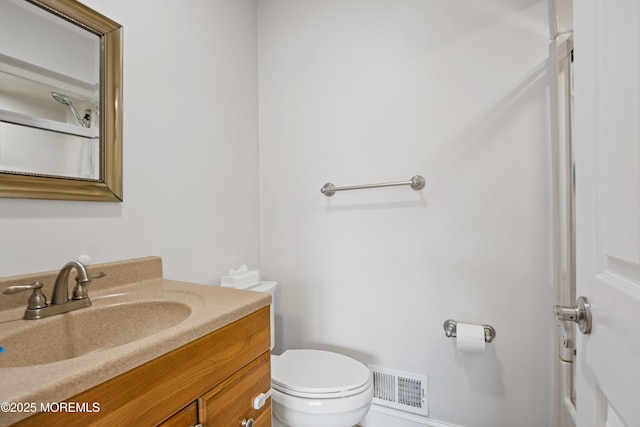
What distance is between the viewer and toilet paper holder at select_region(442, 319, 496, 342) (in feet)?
3.97

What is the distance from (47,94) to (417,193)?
1424mm

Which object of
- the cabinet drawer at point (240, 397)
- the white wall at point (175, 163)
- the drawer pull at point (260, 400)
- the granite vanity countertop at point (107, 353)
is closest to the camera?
the granite vanity countertop at point (107, 353)

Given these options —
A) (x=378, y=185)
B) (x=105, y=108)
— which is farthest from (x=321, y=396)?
(x=105, y=108)

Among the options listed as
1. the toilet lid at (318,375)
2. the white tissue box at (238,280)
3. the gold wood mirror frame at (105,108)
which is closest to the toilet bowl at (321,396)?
the toilet lid at (318,375)

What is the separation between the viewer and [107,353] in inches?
18.2

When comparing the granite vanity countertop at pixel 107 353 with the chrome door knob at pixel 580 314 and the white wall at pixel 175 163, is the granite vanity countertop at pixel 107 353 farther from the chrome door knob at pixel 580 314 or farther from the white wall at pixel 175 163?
the chrome door knob at pixel 580 314

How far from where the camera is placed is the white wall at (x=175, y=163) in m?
0.84

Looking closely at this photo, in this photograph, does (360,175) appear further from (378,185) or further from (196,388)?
(196,388)

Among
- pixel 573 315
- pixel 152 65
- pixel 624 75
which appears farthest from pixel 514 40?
pixel 152 65

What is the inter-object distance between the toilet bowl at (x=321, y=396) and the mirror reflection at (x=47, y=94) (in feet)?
3.40

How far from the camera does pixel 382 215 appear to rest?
56.1 inches

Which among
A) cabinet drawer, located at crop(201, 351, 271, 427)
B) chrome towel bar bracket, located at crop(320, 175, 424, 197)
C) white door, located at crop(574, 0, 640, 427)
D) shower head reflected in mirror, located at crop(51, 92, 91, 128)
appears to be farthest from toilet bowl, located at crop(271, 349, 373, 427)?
shower head reflected in mirror, located at crop(51, 92, 91, 128)

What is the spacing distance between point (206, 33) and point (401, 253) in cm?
144

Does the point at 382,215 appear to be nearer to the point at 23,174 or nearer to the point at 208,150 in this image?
the point at 208,150
